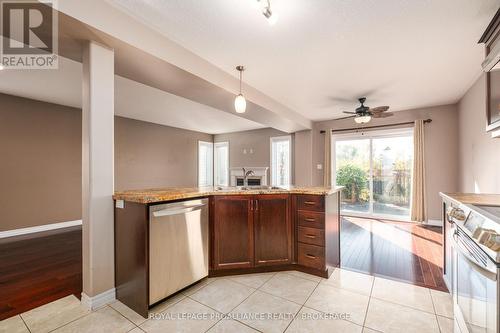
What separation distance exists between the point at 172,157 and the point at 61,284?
470 cm

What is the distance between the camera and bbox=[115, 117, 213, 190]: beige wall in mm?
5496

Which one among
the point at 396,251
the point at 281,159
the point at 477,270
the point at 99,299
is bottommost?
the point at 396,251

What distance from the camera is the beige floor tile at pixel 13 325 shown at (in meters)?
1.60

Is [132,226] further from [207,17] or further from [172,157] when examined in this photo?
[172,157]

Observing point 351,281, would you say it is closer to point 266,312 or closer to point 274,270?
point 274,270

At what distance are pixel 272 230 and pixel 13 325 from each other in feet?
7.48

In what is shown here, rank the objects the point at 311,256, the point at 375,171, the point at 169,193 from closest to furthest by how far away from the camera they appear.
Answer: the point at 169,193, the point at 311,256, the point at 375,171

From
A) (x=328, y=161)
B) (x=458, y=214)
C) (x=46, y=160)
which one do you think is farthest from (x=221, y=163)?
(x=458, y=214)

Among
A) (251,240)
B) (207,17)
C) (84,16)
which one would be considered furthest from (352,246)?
(84,16)

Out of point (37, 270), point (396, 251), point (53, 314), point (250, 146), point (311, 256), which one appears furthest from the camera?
point (250, 146)

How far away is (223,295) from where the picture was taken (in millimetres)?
2072

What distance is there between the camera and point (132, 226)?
6.02 ft

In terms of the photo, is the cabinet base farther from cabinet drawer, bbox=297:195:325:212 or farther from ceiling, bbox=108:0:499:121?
ceiling, bbox=108:0:499:121

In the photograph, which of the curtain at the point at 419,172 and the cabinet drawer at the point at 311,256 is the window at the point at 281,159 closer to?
the curtain at the point at 419,172
